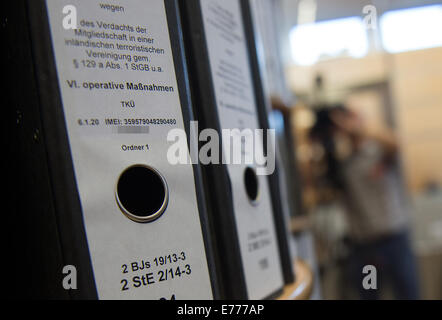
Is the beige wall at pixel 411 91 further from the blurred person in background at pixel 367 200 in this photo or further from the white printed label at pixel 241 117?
the white printed label at pixel 241 117

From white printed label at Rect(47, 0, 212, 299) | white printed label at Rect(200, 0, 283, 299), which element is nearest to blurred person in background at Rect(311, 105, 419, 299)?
white printed label at Rect(200, 0, 283, 299)

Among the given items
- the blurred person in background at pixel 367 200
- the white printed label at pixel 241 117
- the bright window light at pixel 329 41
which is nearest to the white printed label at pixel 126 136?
the white printed label at pixel 241 117

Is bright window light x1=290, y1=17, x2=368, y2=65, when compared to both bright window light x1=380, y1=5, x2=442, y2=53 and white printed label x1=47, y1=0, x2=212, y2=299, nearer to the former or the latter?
bright window light x1=380, y1=5, x2=442, y2=53

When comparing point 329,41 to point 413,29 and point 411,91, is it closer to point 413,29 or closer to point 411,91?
point 413,29

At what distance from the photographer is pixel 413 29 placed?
2.55 metres

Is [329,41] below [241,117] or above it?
above

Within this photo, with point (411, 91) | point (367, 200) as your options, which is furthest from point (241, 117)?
point (411, 91)

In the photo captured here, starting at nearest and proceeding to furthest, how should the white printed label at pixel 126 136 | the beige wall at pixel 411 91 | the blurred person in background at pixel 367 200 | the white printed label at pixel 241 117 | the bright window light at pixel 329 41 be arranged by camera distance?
the white printed label at pixel 126 136 → the white printed label at pixel 241 117 → the blurred person in background at pixel 367 200 → the beige wall at pixel 411 91 → the bright window light at pixel 329 41

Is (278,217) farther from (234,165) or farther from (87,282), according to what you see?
(87,282)

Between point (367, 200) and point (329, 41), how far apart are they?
127 centimetres

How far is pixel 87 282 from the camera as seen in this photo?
286mm

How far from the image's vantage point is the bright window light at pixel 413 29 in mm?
2479

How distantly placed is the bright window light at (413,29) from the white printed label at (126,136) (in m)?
2.37
